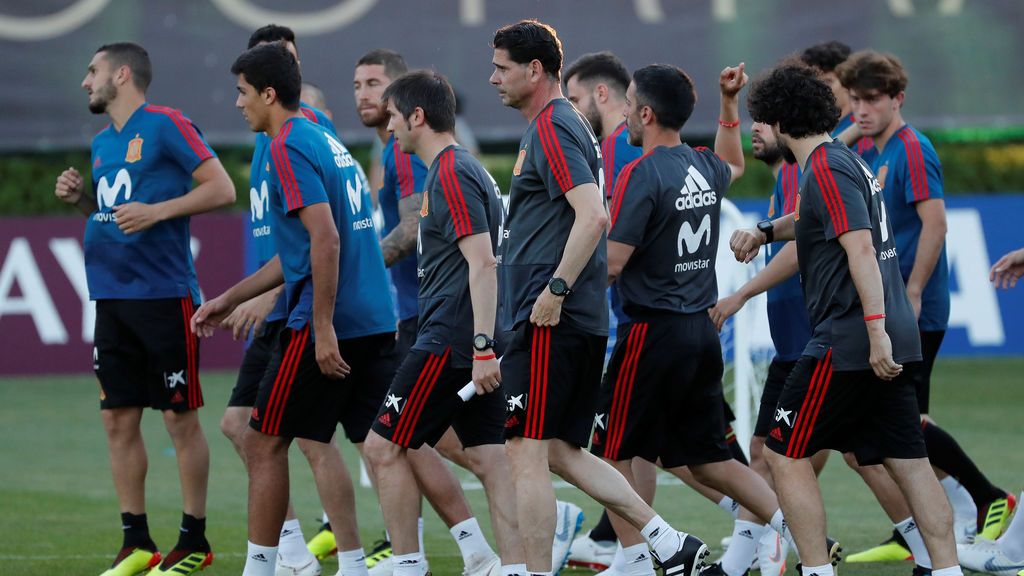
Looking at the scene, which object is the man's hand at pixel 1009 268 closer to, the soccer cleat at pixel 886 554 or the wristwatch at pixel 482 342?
the soccer cleat at pixel 886 554

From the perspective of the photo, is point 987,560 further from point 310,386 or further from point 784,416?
point 310,386

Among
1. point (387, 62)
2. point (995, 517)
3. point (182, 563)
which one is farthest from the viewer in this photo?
point (387, 62)

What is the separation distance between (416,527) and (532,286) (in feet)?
3.60

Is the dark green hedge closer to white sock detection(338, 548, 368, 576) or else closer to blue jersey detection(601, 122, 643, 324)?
blue jersey detection(601, 122, 643, 324)

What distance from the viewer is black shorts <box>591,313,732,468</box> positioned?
6168mm

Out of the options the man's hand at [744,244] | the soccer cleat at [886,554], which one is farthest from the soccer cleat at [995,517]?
the man's hand at [744,244]

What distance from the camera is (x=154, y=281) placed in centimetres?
721

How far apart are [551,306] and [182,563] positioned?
7.87 feet

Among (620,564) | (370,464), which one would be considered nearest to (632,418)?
(620,564)

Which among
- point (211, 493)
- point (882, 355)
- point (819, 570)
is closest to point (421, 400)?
point (819, 570)

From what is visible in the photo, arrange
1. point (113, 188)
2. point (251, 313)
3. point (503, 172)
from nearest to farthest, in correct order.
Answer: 1. point (251, 313)
2. point (113, 188)
3. point (503, 172)

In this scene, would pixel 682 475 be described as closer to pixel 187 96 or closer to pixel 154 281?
pixel 154 281

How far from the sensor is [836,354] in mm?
5637

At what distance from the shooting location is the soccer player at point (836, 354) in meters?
5.61
